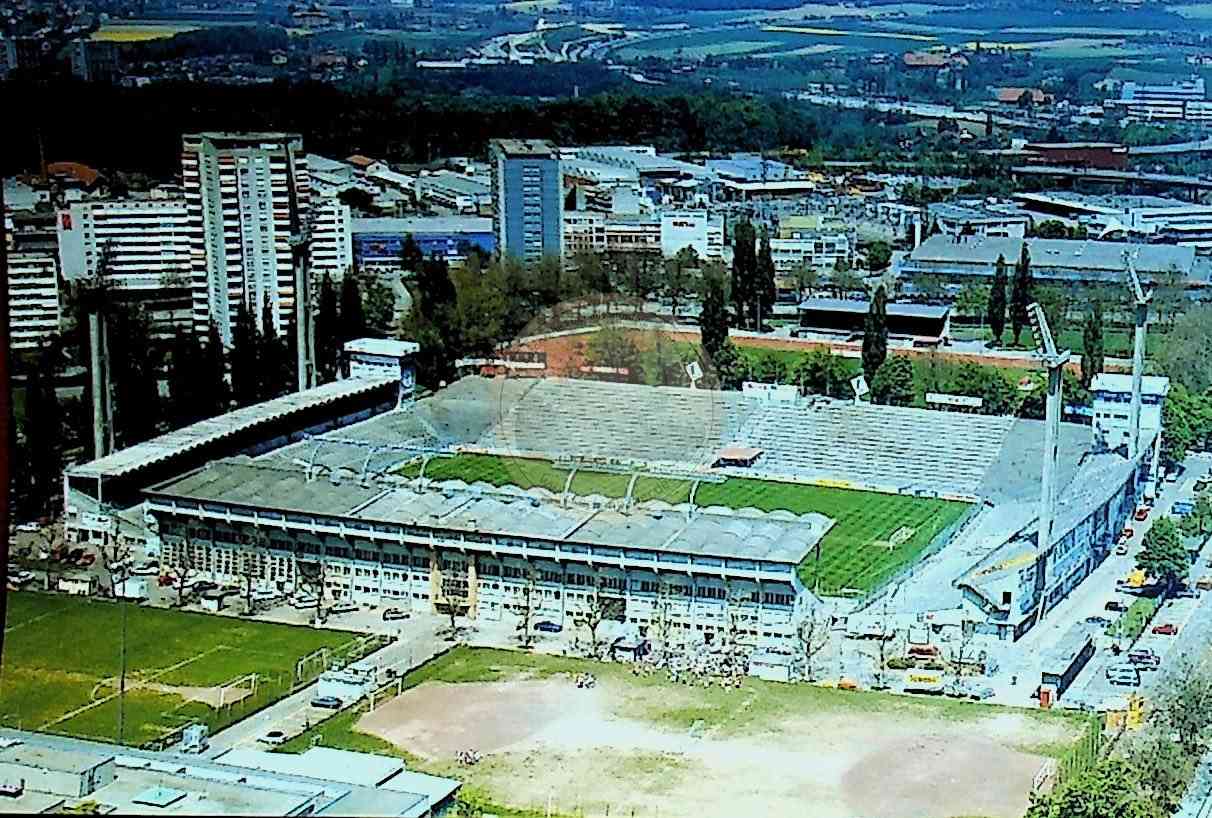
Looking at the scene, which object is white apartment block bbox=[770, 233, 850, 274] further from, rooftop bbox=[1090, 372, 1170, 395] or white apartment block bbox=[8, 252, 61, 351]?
white apartment block bbox=[8, 252, 61, 351]

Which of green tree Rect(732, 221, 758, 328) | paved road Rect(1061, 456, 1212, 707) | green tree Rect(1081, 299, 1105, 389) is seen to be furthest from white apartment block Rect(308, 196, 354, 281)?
paved road Rect(1061, 456, 1212, 707)

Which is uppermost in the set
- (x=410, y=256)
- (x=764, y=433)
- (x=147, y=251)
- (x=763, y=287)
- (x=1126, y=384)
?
(x=147, y=251)

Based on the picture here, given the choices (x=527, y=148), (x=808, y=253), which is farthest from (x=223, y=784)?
(x=808, y=253)

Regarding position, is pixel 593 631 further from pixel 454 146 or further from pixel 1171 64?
pixel 1171 64

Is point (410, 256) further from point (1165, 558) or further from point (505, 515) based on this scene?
point (1165, 558)

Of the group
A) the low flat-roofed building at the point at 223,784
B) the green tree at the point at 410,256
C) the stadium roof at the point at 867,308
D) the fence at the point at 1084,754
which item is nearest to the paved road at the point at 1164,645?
the fence at the point at 1084,754

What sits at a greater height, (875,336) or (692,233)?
(692,233)
